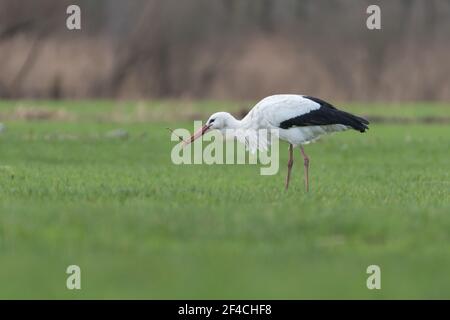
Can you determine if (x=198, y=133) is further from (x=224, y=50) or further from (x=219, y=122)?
(x=224, y=50)

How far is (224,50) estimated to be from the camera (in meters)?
34.4

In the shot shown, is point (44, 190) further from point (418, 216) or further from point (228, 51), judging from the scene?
point (228, 51)

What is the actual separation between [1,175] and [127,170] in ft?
8.13

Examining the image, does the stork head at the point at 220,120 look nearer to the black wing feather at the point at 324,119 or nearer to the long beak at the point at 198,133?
the long beak at the point at 198,133

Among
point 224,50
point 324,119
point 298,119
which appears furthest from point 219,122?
point 224,50

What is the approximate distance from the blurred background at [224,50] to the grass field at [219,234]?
720 inches

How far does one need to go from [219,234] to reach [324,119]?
4.95 meters

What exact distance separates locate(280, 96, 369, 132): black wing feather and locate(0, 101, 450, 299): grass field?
31.5 inches

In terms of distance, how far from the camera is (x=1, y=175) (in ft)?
Answer: 44.1

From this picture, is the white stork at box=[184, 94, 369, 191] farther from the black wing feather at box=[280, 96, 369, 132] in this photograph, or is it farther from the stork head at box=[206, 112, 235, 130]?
the stork head at box=[206, 112, 235, 130]

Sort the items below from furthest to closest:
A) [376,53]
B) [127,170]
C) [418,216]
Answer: [376,53]
[127,170]
[418,216]

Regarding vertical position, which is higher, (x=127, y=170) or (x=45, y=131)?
(x=45, y=131)

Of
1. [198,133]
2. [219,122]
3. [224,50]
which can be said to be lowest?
[198,133]
